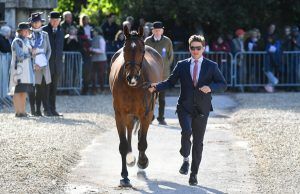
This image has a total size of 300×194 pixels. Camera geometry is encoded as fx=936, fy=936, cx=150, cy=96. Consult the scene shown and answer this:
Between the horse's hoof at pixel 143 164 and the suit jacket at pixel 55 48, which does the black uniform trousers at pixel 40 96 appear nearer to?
the suit jacket at pixel 55 48

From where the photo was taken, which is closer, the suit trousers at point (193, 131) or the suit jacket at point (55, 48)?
the suit trousers at point (193, 131)

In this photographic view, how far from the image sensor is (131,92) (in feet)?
40.4

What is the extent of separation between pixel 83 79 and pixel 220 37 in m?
4.50

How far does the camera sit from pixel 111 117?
65.5 feet

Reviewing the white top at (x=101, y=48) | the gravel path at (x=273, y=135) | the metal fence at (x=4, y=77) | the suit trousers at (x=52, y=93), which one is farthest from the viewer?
the white top at (x=101, y=48)

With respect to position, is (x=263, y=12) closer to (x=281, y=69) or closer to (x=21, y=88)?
(x=281, y=69)

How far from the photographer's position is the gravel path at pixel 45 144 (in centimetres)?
1155

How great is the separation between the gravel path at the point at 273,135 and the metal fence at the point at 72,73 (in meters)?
4.54

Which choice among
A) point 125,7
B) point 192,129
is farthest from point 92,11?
point 192,129

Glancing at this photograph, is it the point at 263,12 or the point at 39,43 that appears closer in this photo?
the point at 39,43

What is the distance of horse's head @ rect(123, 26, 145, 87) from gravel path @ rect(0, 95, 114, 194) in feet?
5.17

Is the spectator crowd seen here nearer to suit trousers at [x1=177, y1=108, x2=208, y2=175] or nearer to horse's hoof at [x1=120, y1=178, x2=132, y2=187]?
suit trousers at [x1=177, y1=108, x2=208, y2=175]

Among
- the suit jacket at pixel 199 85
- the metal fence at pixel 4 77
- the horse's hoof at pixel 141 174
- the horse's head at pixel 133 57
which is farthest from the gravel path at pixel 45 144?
the suit jacket at pixel 199 85

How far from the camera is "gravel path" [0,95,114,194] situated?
11547 mm
